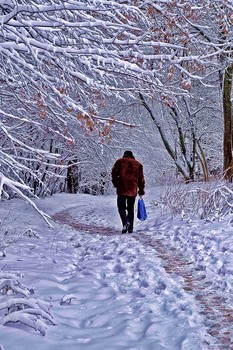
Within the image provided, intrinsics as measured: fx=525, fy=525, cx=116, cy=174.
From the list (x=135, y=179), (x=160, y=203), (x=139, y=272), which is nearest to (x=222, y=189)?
(x=135, y=179)

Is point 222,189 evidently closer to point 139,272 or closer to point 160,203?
point 160,203

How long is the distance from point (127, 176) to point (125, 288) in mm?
5280

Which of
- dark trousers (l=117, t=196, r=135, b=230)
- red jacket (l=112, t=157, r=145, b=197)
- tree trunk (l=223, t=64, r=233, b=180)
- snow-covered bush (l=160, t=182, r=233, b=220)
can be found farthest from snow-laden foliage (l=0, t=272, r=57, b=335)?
tree trunk (l=223, t=64, r=233, b=180)

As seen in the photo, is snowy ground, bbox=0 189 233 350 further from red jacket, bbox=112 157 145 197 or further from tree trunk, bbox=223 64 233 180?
tree trunk, bbox=223 64 233 180

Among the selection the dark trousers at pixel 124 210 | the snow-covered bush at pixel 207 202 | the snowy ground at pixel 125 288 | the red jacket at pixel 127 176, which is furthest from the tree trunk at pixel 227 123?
the snowy ground at pixel 125 288

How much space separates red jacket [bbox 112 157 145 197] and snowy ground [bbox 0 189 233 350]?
1053 millimetres

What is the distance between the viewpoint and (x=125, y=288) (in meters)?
5.61

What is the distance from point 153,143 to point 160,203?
936cm

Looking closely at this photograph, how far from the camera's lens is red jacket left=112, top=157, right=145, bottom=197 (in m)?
10.7

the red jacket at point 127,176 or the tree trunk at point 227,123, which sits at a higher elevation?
the tree trunk at point 227,123

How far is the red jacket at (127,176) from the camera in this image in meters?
10.7

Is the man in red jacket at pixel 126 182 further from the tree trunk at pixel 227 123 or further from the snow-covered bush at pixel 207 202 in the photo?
the tree trunk at pixel 227 123

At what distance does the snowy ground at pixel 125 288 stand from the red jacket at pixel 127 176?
105cm

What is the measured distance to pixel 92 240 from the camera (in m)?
9.53
